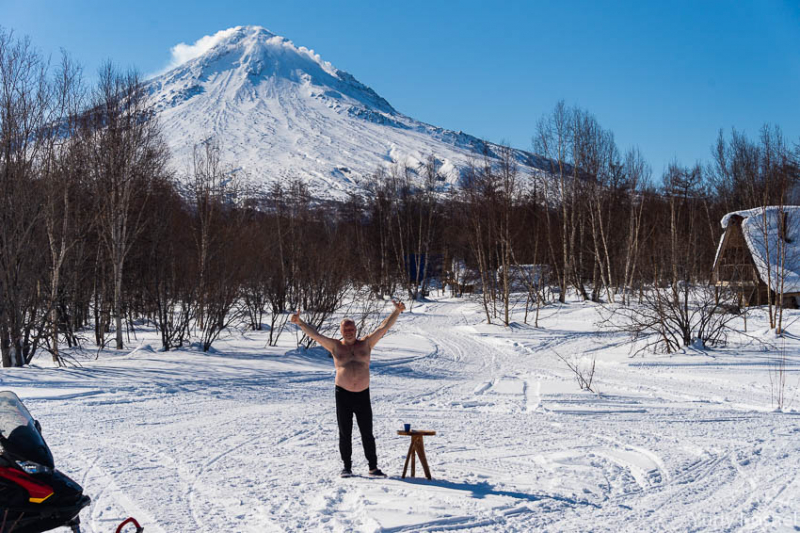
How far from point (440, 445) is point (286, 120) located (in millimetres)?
134897

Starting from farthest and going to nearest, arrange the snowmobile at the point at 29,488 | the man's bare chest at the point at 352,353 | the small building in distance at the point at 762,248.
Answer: the small building in distance at the point at 762,248, the man's bare chest at the point at 352,353, the snowmobile at the point at 29,488

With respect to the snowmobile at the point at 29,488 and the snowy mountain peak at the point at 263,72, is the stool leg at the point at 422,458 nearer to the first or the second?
the snowmobile at the point at 29,488

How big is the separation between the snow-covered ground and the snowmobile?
1.43 meters

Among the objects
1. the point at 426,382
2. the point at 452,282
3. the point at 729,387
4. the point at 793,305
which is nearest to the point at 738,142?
the point at 793,305

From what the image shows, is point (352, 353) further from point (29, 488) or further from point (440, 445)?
point (29, 488)

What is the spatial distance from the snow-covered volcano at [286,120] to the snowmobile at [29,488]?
307ft

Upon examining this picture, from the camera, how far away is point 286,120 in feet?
445

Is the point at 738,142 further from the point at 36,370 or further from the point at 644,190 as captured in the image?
the point at 36,370

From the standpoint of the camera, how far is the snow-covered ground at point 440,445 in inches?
204

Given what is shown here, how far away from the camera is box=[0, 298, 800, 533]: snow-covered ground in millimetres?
5180

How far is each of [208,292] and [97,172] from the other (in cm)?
565

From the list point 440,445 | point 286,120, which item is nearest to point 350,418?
point 440,445

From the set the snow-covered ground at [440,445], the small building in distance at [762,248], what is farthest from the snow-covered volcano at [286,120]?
the snow-covered ground at [440,445]

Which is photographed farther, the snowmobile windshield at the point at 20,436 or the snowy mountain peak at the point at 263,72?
the snowy mountain peak at the point at 263,72
